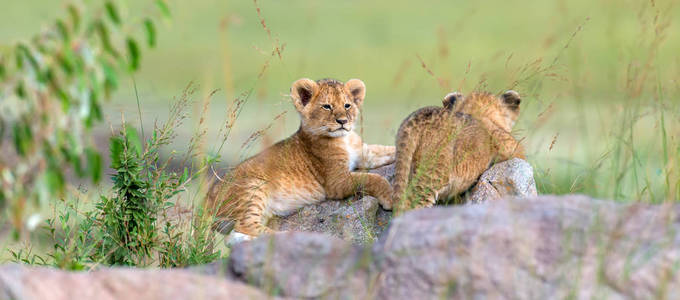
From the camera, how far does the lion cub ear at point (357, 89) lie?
768cm

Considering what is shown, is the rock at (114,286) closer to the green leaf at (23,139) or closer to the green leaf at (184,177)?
the green leaf at (23,139)

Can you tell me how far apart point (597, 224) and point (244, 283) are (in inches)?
73.1

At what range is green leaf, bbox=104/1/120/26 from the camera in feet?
11.4

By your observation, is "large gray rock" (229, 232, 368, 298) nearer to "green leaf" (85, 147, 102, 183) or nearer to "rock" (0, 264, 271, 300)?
"rock" (0, 264, 271, 300)

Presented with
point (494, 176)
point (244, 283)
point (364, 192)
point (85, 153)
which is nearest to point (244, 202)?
point (364, 192)

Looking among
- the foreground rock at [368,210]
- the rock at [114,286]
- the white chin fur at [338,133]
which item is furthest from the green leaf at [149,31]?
the white chin fur at [338,133]

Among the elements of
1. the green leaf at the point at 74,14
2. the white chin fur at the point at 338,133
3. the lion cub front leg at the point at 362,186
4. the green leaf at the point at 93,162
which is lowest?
the lion cub front leg at the point at 362,186

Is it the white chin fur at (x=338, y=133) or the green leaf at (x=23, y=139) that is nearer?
the green leaf at (x=23, y=139)

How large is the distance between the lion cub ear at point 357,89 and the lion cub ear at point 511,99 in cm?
140

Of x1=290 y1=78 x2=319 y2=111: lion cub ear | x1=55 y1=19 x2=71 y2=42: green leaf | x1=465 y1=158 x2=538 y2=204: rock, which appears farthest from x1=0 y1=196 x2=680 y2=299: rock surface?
x1=290 y1=78 x2=319 y2=111: lion cub ear

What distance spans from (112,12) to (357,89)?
4.45m

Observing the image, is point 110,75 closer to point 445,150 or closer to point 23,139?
point 23,139

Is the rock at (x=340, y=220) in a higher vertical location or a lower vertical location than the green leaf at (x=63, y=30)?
lower

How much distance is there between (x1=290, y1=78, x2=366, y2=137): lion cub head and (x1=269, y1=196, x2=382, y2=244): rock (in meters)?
0.72
